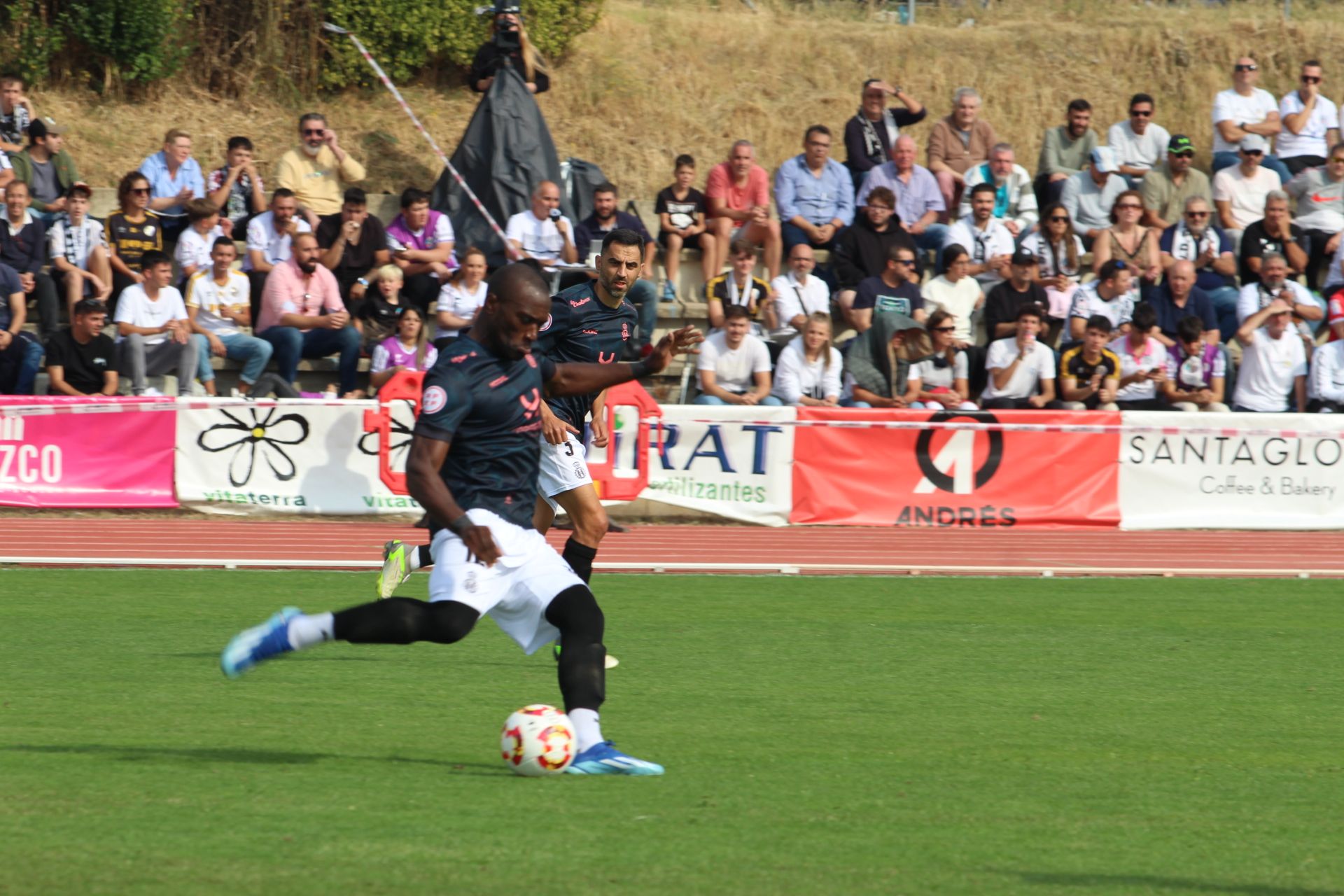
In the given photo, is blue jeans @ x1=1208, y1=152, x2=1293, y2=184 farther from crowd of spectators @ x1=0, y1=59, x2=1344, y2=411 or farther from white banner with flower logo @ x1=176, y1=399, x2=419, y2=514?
white banner with flower logo @ x1=176, y1=399, x2=419, y2=514

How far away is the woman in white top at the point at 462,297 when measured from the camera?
16.5 metres

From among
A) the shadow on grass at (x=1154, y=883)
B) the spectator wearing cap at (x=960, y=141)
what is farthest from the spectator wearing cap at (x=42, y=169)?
the shadow on grass at (x=1154, y=883)

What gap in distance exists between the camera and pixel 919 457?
15.5m

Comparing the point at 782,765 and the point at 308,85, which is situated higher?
the point at 308,85

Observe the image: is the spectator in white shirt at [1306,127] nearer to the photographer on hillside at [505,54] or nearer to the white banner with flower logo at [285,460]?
the photographer on hillside at [505,54]

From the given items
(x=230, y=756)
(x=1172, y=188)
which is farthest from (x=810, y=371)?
(x=230, y=756)

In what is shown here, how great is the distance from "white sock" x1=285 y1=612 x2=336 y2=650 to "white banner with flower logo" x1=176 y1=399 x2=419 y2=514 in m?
9.44

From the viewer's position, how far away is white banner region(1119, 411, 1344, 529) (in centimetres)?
1575

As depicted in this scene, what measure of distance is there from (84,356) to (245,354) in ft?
5.14

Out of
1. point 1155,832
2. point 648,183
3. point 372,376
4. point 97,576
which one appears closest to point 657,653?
point 1155,832

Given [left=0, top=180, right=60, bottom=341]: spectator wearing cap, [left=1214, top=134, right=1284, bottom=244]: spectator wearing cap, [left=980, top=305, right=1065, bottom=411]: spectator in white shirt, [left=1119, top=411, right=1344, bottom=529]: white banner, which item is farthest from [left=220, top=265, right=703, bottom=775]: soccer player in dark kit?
[left=1214, top=134, right=1284, bottom=244]: spectator wearing cap

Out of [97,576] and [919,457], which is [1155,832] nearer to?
[97,576]

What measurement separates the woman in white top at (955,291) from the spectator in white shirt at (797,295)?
45.9 inches

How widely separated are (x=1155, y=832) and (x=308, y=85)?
22.2m
